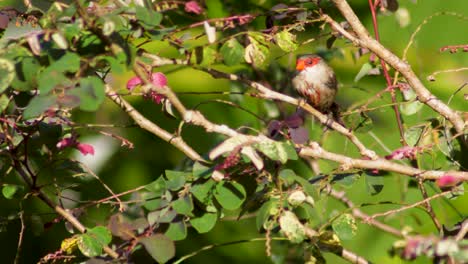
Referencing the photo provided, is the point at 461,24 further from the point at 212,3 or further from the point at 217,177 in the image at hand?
the point at 217,177

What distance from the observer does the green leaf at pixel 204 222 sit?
1.90 meters

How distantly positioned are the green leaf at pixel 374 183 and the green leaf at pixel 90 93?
0.76 m

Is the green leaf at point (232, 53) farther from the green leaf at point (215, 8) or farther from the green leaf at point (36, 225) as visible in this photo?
the green leaf at point (215, 8)

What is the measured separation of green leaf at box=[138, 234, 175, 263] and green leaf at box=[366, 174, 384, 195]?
483 millimetres

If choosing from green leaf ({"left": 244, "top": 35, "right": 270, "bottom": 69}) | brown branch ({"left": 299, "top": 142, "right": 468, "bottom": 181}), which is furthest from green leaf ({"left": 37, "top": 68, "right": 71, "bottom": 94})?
brown branch ({"left": 299, "top": 142, "right": 468, "bottom": 181})

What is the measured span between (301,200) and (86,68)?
19.8 inches

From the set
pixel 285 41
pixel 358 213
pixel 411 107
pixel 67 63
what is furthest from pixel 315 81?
pixel 67 63

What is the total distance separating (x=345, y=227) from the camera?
188cm

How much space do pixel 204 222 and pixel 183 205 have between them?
0.12 meters

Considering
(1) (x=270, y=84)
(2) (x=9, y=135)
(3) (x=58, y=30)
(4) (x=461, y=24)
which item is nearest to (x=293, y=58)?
(1) (x=270, y=84)

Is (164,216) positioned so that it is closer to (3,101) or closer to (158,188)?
(158,188)

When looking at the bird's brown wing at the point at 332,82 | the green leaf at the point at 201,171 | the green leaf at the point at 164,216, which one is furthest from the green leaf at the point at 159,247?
the bird's brown wing at the point at 332,82

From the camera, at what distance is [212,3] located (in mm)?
2643

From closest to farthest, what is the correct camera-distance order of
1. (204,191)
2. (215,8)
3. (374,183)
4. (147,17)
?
(147,17) < (204,191) < (374,183) < (215,8)
